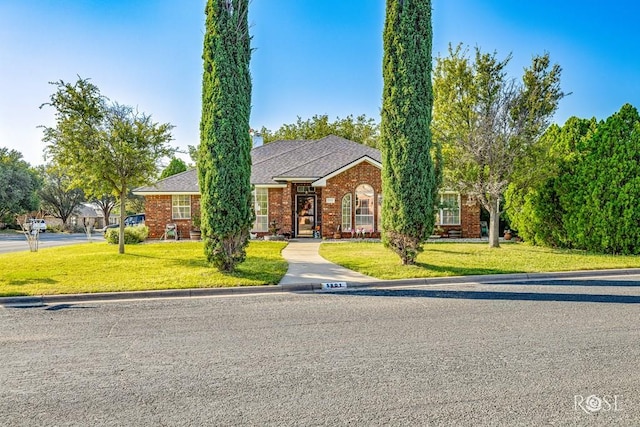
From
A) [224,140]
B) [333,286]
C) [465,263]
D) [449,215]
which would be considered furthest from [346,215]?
[333,286]

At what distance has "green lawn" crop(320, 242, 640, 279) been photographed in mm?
10055

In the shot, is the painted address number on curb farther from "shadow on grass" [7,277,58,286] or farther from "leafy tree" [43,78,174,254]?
"leafy tree" [43,78,174,254]

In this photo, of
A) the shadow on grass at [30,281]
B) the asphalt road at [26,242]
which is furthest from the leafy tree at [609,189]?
the asphalt road at [26,242]

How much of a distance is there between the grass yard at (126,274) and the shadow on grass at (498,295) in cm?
239

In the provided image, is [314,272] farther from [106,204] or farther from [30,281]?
[106,204]

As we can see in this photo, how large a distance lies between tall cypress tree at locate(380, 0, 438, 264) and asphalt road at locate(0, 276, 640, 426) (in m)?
3.70

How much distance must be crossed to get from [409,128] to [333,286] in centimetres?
467

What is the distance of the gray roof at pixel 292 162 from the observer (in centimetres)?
2152

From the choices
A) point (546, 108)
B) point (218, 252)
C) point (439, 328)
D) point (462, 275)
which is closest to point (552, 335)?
point (439, 328)

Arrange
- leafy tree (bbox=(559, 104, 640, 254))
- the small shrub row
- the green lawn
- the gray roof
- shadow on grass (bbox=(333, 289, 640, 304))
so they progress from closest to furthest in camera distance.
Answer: shadow on grass (bbox=(333, 289, 640, 304)) < the green lawn < leafy tree (bbox=(559, 104, 640, 254)) < the small shrub row < the gray roof

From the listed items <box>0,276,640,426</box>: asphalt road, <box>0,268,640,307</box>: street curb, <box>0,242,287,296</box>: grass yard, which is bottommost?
<box>0,276,640,426</box>: asphalt road

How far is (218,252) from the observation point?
9.73 m

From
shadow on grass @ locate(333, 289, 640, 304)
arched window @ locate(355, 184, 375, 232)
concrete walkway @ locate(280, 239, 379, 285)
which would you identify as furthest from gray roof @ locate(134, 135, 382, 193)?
shadow on grass @ locate(333, 289, 640, 304)

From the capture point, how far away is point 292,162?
24172 mm
